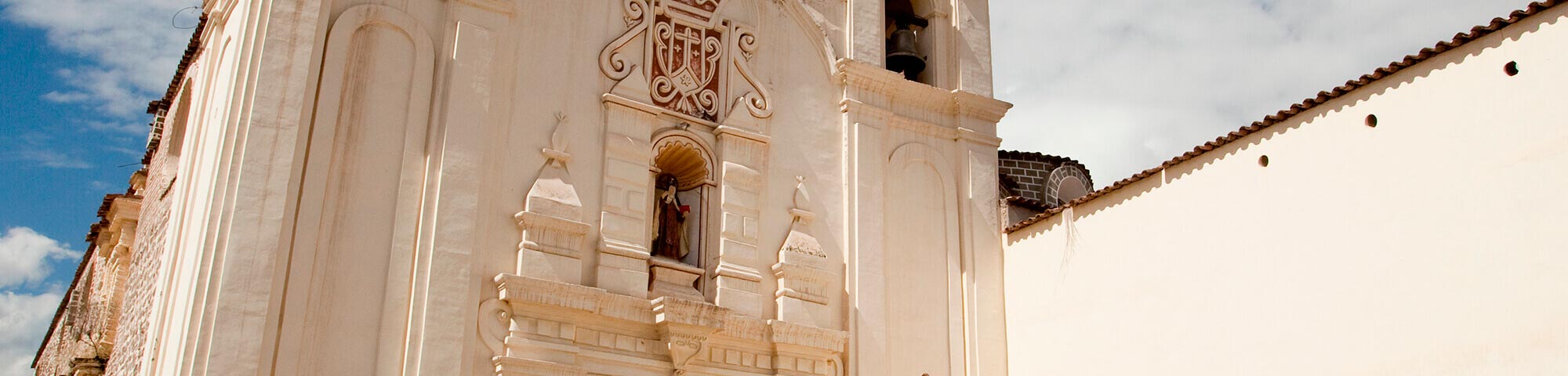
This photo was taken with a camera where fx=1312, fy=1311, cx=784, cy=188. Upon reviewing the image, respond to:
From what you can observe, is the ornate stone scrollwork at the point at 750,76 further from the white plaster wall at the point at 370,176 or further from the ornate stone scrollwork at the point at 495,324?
the ornate stone scrollwork at the point at 495,324

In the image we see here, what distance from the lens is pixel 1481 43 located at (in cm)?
820

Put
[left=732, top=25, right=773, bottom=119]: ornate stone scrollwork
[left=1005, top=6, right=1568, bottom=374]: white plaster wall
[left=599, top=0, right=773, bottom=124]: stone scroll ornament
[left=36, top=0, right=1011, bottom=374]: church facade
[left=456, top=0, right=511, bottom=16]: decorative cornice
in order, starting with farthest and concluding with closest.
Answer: [left=732, top=25, right=773, bottom=119]: ornate stone scrollwork < [left=599, top=0, right=773, bottom=124]: stone scroll ornament < [left=456, top=0, right=511, bottom=16]: decorative cornice < [left=36, top=0, right=1011, bottom=374]: church facade < [left=1005, top=6, right=1568, bottom=374]: white plaster wall

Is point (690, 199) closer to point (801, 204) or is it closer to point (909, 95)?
point (801, 204)

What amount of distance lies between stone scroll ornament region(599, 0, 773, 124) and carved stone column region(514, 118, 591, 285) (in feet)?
3.46

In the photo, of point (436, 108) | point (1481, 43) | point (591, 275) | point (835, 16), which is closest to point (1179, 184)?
point (1481, 43)

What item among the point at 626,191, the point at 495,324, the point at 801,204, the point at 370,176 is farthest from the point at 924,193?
the point at 370,176

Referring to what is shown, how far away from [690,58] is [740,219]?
1493 millimetres

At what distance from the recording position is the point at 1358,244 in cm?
868

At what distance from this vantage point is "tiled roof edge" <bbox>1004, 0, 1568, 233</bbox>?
7957 mm

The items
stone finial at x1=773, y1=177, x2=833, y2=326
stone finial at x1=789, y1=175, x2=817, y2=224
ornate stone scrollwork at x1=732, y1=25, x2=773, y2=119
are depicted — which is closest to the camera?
stone finial at x1=773, y1=177, x2=833, y2=326

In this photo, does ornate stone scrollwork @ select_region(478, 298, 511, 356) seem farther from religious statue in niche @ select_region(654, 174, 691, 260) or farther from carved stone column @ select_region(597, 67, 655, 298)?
religious statue in niche @ select_region(654, 174, 691, 260)

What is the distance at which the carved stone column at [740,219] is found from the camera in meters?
10.5

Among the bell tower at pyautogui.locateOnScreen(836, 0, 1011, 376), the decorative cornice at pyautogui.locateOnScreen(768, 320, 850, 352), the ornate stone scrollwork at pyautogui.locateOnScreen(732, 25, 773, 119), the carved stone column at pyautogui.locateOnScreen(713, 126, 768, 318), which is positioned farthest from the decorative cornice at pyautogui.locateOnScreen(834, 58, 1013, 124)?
the decorative cornice at pyautogui.locateOnScreen(768, 320, 850, 352)

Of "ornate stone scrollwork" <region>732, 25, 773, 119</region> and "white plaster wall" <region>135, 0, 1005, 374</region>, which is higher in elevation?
"ornate stone scrollwork" <region>732, 25, 773, 119</region>
